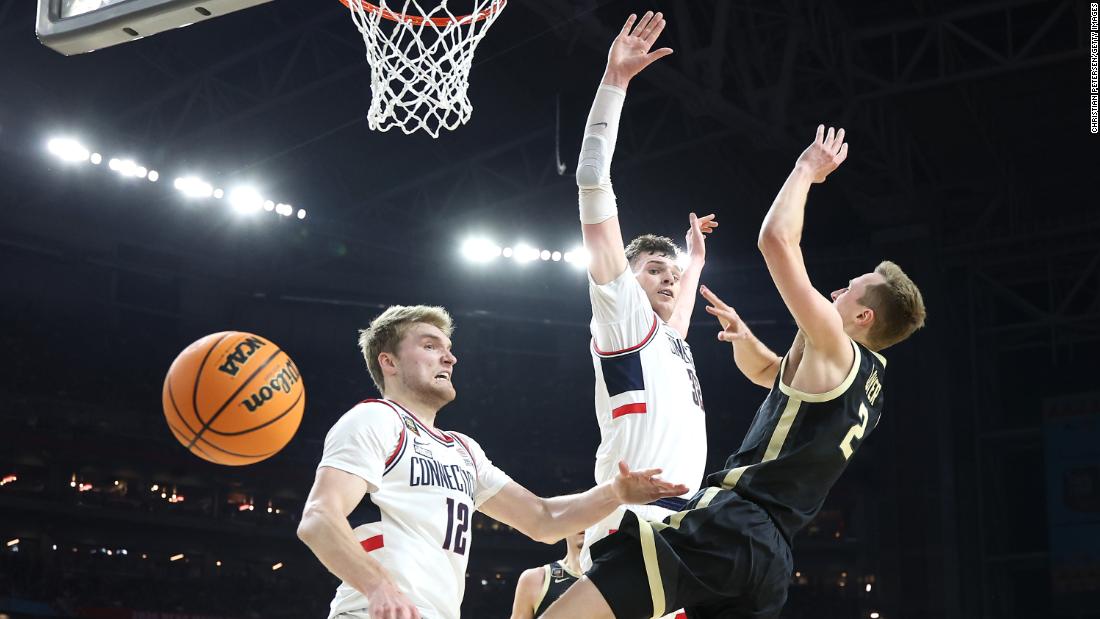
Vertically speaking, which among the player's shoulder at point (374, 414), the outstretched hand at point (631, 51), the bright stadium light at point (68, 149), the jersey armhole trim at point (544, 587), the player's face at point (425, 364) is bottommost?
the jersey armhole trim at point (544, 587)

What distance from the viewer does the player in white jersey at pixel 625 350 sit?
15.8ft

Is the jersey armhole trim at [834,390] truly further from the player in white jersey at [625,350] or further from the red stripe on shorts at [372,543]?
the red stripe on shorts at [372,543]

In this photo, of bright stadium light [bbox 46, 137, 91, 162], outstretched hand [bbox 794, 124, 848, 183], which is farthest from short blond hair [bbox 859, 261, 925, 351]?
bright stadium light [bbox 46, 137, 91, 162]

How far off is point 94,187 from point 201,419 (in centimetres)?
1090

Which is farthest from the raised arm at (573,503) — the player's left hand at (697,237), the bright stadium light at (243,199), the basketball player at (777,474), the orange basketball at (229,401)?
the bright stadium light at (243,199)

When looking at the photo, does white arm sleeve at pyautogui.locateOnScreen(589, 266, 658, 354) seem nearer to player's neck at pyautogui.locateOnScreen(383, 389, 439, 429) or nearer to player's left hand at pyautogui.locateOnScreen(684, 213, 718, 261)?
player's neck at pyautogui.locateOnScreen(383, 389, 439, 429)

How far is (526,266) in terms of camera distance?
21375 millimetres

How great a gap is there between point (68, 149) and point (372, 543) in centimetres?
1427

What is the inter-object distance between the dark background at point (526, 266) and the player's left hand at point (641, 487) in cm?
903

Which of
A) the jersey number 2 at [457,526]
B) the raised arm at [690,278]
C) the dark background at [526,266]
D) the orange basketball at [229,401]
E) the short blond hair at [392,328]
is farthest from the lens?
the dark background at [526,266]

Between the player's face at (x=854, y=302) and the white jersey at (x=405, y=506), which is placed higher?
the player's face at (x=854, y=302)

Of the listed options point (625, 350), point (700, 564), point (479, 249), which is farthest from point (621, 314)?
point (479, 249)

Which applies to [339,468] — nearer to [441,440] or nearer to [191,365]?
[441,440]

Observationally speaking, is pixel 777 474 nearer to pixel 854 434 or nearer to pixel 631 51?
pixel 854 434
